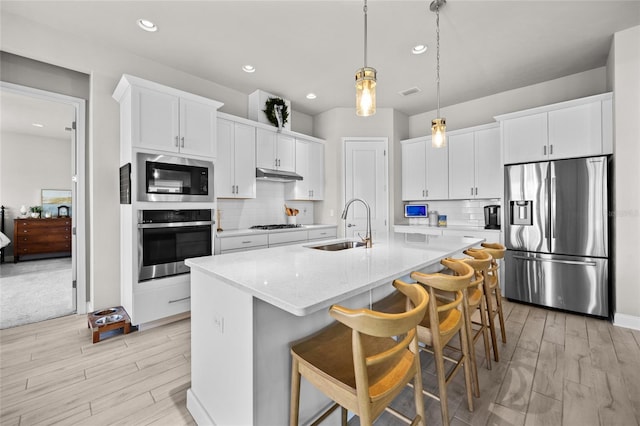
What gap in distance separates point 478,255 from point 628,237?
194 cm

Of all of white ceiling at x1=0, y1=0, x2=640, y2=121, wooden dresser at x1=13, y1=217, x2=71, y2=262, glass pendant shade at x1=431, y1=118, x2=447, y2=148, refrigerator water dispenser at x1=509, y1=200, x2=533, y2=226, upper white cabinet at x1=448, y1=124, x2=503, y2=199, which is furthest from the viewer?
wooden dresser at x1=13, y1=217, x2=71, y2=262

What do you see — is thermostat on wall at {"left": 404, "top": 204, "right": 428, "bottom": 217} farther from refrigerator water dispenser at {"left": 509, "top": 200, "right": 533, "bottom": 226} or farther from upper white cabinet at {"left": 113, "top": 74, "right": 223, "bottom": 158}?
upper white cabinet at {"left": 113, "top": 74, "right": 223, "bottom": 158}

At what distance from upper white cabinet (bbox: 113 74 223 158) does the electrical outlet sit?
2.09 meters

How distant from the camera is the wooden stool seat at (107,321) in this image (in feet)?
8.23

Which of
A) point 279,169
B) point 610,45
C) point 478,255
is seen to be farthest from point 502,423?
point 610,45

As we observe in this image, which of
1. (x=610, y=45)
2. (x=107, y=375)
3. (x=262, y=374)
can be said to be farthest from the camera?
(x=610, y=45)

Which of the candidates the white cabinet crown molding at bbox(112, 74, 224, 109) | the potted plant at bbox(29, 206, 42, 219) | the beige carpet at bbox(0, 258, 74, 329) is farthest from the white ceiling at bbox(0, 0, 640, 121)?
the potted plant at bbox(29, 206, 42, 219)

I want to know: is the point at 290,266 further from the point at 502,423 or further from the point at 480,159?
the point at 480,159

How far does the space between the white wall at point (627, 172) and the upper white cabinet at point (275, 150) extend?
3.80 meters

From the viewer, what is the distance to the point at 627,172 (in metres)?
2.79

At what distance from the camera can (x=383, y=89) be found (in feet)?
13.4

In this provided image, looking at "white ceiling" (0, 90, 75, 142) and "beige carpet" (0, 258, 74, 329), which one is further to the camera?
"white ceiling" (0, 90, 75, 142)

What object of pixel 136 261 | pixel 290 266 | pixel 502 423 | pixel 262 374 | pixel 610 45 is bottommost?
pixel 502 423

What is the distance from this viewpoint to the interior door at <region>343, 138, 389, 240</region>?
4.74 m
